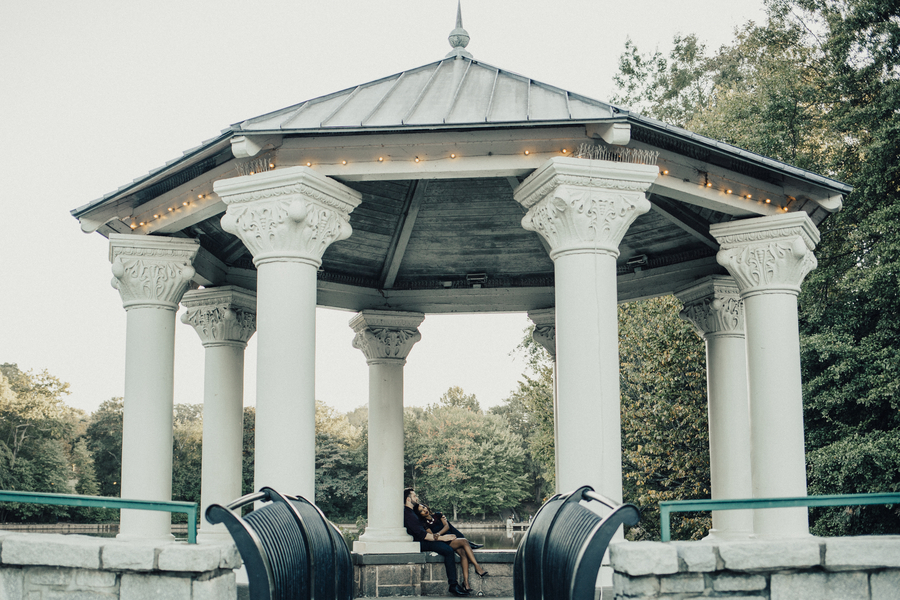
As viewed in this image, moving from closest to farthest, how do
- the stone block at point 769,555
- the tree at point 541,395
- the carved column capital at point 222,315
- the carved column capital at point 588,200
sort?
the stone block at point 769,555
the carved column capital at point 588,200
the carved column capital at point 222,315
the tree at point 541,395

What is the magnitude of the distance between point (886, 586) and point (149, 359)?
9.28m


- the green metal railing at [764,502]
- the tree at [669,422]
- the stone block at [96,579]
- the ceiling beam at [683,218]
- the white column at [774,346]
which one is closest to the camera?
the green metal railing at [764,502]

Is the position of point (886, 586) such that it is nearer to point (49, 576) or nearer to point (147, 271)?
point (49, 576)

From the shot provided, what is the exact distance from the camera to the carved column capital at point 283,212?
10391mm

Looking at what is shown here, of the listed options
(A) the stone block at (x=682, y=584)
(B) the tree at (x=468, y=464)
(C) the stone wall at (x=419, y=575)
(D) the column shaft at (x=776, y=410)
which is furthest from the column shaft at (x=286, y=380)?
(B) the tree at (x=468, y=464)

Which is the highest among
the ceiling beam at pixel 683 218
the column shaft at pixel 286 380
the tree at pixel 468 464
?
the ceiling beam at pixel 683 218

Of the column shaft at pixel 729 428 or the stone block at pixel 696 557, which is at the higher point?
the column shaft at pixel 729 428

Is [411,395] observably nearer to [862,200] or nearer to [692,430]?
[692,430]

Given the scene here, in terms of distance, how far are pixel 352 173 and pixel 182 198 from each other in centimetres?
281

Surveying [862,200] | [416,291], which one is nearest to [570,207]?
[416,291]

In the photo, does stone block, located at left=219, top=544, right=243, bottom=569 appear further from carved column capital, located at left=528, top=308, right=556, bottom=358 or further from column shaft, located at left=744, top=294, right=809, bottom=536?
carved column capital, located at left=528, top=308, right=556, bottom=358

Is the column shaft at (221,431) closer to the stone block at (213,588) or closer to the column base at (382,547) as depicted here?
the column base at (382,547)

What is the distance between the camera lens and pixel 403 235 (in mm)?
16766

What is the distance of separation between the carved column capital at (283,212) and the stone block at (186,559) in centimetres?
453
